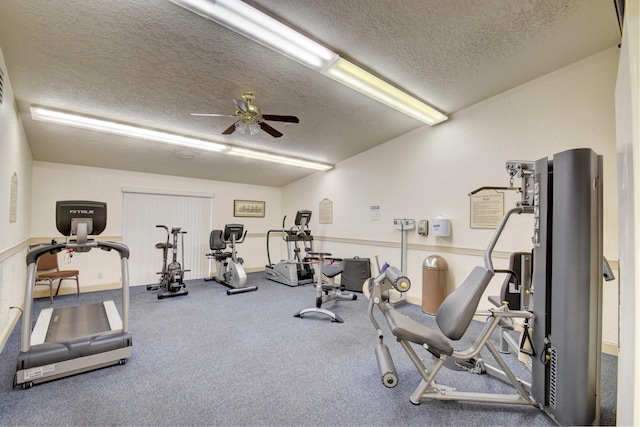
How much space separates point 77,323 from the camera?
281cm

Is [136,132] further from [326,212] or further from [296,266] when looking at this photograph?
[326,212]

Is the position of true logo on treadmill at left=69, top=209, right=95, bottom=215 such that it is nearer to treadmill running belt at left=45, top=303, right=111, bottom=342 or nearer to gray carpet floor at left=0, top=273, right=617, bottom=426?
treadmill running belt at left=45, top=303, right=111, bottom=342

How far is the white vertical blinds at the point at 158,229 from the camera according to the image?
541cm

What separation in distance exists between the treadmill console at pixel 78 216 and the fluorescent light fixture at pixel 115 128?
1705 mm

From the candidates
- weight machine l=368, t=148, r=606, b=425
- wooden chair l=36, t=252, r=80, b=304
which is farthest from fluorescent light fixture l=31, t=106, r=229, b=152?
weight machine l=368, t=148, r=606, b=425

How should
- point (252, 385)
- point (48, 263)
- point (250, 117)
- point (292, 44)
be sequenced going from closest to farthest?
point (252, 385)
point (292, 44)
point (250, 117)
point (48, 263)

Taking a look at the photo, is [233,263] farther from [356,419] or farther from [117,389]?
[356,419]

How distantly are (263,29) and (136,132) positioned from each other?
2.79 m

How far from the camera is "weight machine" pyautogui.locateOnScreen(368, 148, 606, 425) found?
1721 millimetres

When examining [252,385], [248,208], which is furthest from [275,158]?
[252,385]

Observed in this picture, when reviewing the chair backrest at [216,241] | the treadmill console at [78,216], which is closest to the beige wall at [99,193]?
the chair backrest at [216,241]

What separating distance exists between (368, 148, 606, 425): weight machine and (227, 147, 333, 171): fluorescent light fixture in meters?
3.89

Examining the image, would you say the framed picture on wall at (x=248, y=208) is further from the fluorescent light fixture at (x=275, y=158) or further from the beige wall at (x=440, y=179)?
the fluorescent light fixture at (x=275, y=158)

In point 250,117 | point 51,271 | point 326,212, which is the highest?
point 250,117
